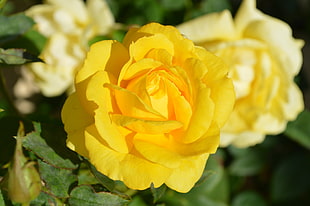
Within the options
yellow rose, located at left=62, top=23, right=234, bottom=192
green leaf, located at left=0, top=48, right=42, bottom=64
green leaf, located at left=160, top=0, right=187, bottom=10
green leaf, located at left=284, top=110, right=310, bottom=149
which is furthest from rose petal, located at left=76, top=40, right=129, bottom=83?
green leaf, located at left=284, top=110, right=310, bottom=149

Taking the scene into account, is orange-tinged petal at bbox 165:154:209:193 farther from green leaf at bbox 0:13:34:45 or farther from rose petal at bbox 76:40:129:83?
green leaf at bbox 0:13:34:45

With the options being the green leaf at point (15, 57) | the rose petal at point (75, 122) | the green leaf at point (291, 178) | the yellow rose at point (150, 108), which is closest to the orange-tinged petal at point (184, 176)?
the yellow rose at point (150, 108)

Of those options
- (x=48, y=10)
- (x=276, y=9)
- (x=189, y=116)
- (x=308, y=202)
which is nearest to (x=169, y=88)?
(x=189, y=116)

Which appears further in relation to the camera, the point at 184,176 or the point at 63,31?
the point at 63,31

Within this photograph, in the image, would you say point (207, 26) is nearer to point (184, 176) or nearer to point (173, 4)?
point (173, 4)

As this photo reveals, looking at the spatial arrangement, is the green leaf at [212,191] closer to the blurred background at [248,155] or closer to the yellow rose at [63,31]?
the blurred background at [248,155]

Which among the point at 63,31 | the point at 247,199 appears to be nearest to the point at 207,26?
the point at 63,31
